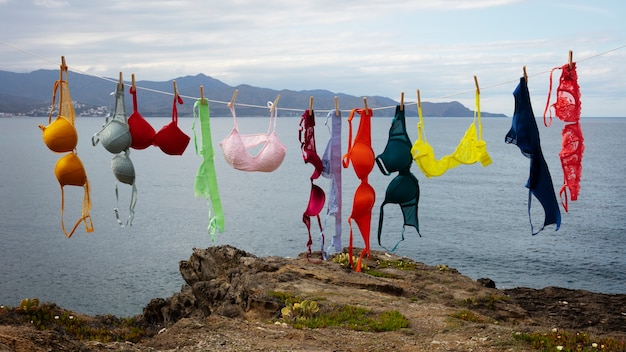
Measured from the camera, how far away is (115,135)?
31.3 feet

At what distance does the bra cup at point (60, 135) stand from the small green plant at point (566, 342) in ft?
24.0

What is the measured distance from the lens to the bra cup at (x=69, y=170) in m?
10.1

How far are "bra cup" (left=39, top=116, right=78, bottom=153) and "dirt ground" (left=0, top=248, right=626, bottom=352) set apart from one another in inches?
99.6

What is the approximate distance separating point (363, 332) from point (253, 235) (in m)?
31.9

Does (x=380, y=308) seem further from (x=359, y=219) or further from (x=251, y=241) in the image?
(x=251, y=241)

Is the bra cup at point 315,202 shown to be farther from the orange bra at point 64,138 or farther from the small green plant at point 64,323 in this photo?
the small green plant at point 64,323

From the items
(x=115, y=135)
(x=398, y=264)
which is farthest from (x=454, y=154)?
(x=398, y=264)

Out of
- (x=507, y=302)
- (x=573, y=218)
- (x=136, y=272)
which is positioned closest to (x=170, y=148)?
(x=507, y=302)

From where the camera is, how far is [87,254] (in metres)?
39.2

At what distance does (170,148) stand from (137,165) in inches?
3082

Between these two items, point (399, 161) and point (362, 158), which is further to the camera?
point (399, 161)

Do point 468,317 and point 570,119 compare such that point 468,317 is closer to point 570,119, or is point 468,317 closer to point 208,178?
point 570,119

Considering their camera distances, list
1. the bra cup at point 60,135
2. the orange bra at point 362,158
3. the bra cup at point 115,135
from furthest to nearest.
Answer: the bra cup at point 60,135, the bra cup at point 115,135, the orange bra at point 362,158

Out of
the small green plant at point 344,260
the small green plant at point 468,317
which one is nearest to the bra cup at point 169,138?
the small green plant at point 468,317
